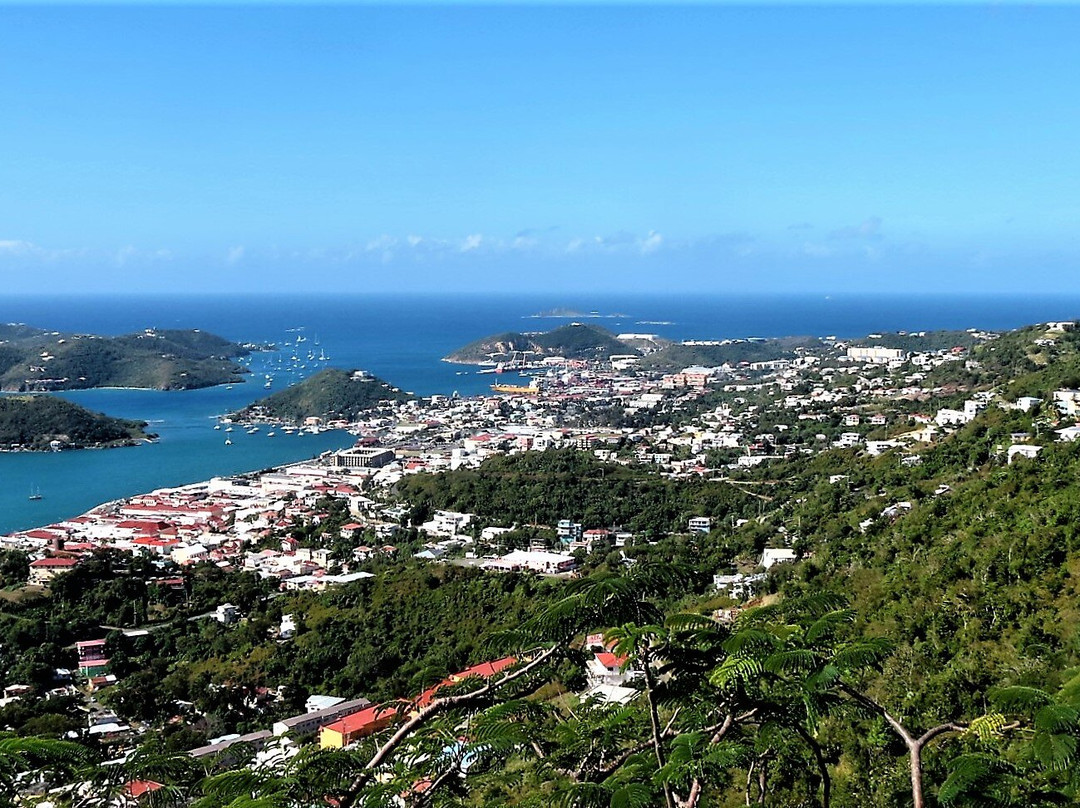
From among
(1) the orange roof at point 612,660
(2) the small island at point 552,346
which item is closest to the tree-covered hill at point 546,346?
(2) the small island at point 552,346

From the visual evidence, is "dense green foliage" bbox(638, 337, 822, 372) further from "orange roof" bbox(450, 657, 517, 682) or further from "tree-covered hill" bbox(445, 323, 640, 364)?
"orange roof" bbox(450, 657, 517, 682)

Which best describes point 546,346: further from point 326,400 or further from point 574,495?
point 574,495

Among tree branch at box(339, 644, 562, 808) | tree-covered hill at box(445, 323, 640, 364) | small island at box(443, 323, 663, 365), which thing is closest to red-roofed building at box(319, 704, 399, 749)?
tree branch at box(339, 644, 562, 808)

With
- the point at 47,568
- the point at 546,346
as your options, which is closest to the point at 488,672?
the point at 47,568

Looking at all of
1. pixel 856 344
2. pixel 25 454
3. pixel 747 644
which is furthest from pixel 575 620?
pixel 856 344

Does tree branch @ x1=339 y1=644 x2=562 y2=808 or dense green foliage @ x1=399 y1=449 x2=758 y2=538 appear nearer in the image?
tree branch @ x1=339 y1=644 x2=562 y2=808
